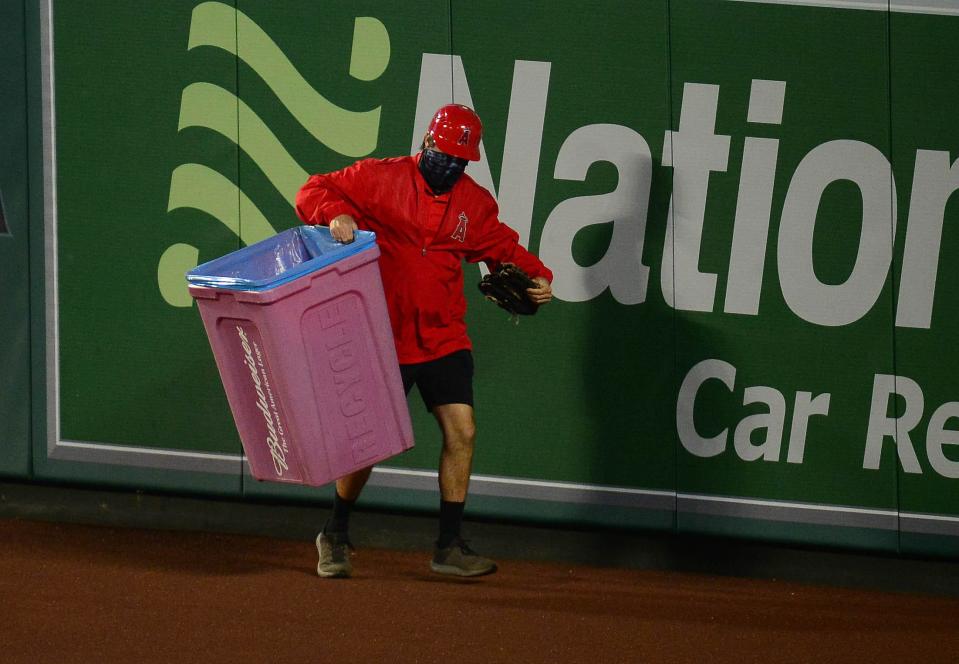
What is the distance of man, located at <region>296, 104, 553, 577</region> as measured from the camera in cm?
543

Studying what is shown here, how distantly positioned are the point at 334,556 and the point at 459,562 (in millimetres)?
520

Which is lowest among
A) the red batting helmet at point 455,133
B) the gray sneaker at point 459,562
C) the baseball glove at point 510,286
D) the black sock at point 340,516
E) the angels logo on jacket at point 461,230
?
the gray sneaker at point 459,562

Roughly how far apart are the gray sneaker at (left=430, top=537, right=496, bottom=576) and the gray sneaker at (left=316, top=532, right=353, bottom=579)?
37cm

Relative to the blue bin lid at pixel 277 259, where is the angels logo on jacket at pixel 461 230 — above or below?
above

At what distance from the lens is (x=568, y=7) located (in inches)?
254

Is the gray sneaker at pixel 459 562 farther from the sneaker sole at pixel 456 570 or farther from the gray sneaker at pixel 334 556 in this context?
the gray sneaker at pixel 334 556

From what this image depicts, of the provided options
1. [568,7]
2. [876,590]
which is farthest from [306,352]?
[876,590]

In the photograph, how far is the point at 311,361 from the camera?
16.4 ft

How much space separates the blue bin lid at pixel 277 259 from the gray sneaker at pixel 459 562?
1342 millimetres

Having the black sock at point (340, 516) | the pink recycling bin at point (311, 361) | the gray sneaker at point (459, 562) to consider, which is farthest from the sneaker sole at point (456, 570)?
the pink recycling bin at point (311, 361)

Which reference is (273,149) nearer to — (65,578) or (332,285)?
(332,285)

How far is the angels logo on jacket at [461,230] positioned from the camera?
551cm

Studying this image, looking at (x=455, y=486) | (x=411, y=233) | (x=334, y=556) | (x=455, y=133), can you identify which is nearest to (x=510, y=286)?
(x=411, y=233)

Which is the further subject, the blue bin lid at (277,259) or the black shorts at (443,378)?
the black shorts at (443,378)
